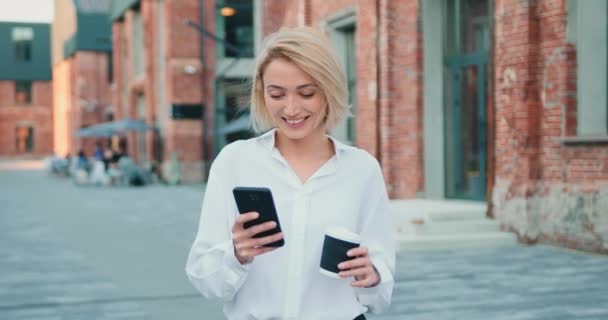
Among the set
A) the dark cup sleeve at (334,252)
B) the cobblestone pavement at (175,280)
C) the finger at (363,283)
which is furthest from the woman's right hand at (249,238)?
the cobblestone pavement at (175,280)

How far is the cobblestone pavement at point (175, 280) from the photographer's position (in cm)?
646

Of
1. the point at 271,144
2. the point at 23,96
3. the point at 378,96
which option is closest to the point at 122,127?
the point at 378,96

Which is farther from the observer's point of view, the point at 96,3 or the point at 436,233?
the point at 96,3

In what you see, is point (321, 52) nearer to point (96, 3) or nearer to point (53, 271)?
point (53, 271)

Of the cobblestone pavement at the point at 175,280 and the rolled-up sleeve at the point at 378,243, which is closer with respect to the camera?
the rolled-up sleeve at the point at 378,243

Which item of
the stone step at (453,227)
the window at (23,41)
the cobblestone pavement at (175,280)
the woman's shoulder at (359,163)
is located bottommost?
the cobblestone pavement at (175,280)

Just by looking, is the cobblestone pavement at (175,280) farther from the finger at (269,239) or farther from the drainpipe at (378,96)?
the finger at (269,239)

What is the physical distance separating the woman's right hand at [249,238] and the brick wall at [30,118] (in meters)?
67.1

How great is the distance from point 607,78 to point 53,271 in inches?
273

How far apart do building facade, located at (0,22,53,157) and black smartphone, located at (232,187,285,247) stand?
6712 cm

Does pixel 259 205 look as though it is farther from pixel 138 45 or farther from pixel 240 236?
pixel 138 45

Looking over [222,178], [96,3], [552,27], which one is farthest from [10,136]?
[222,178]

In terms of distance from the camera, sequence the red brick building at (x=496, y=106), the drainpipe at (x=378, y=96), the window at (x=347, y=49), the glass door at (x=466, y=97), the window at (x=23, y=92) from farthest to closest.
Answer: the window at (x=23, y=92) → the window at (x=347, y=49) → the drainpipe at (x=378, y=96) → the glass door at (x=466, y=97) → the red brick building at (x=496, y=106)

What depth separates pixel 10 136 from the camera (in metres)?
65.1
